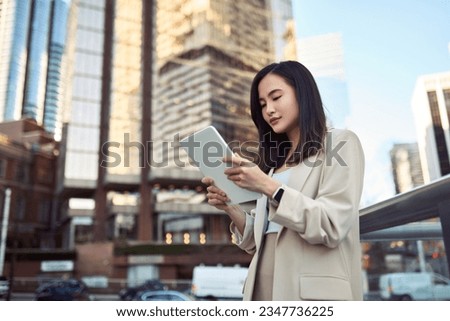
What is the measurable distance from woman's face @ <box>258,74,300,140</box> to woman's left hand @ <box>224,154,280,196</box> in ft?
0.55

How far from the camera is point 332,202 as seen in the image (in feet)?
2.13

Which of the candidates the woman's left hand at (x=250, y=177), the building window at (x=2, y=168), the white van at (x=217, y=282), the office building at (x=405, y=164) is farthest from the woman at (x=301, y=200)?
the building window at (x=2, y=168)

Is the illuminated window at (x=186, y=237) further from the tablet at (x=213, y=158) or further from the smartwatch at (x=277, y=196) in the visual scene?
the smartwatch at (x=277, y=196)

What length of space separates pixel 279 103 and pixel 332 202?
0.23 m

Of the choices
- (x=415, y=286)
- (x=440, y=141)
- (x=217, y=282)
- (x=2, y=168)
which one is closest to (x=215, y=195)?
(x=440, y=141)

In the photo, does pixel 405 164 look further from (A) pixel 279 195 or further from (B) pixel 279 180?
(A) pixel 279 195

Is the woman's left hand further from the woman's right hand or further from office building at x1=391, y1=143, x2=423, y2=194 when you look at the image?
office building at x1=391, y1=143, x2=423, y2=194

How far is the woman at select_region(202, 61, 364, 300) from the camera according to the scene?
2.07ft

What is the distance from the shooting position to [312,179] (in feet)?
2.34

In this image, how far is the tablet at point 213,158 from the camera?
27.6 inches

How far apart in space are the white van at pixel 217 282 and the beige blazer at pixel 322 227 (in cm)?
860

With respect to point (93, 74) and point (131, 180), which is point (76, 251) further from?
point (93, 74)

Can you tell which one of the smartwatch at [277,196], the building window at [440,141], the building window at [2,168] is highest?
the building window at [2,168]
